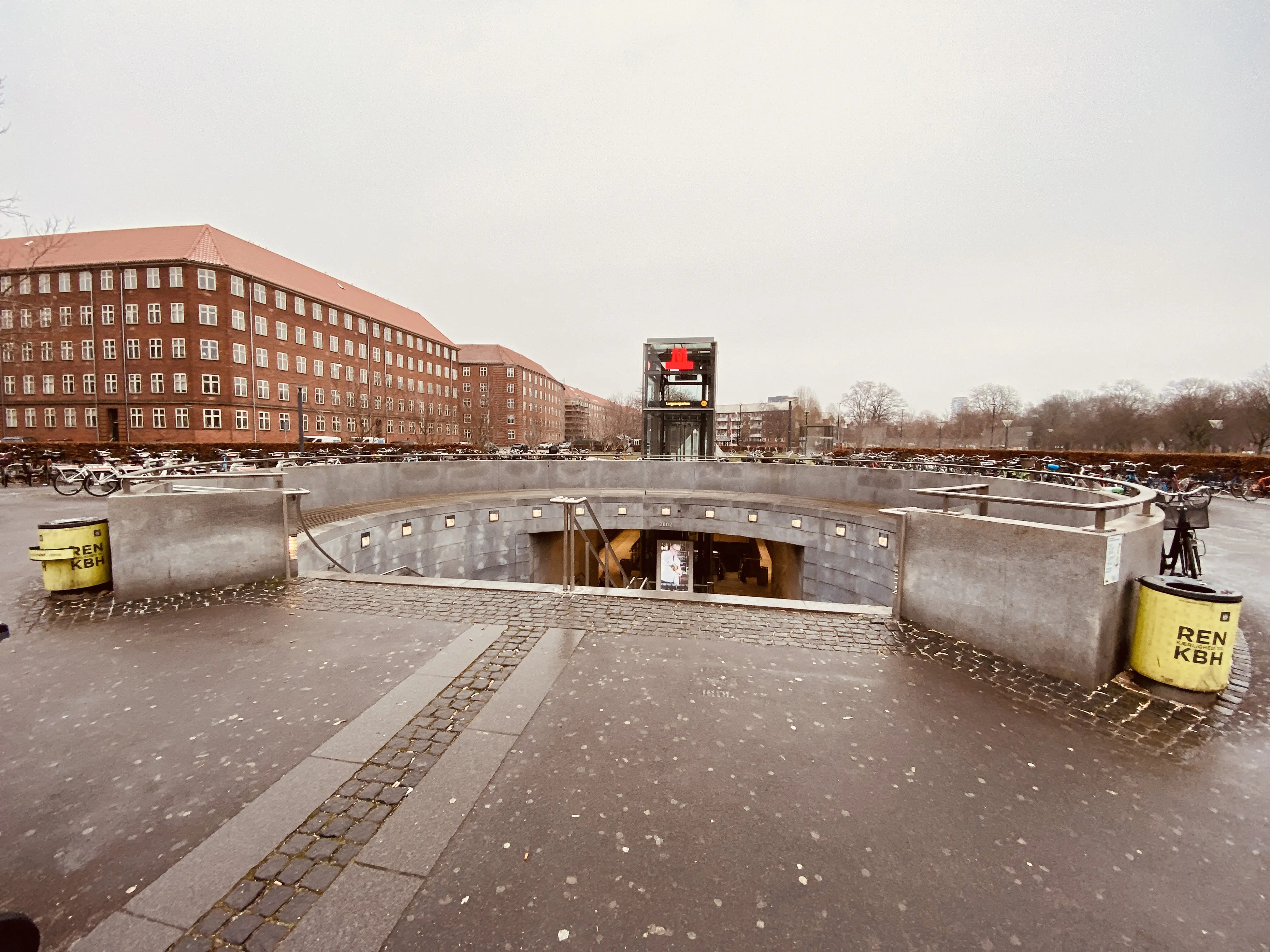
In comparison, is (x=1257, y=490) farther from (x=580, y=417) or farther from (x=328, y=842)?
(x=580, y=417)

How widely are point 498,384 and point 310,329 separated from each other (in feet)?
150

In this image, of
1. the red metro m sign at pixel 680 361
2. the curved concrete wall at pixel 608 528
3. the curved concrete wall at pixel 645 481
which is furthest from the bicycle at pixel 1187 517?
the red metro m sign at pixel 680 361

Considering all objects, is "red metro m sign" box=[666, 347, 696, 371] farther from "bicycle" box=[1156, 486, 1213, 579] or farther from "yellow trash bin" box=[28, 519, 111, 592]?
"yellow trash bin" box=[28, 519, 111, 592]

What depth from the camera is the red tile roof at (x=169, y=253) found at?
4512 cm

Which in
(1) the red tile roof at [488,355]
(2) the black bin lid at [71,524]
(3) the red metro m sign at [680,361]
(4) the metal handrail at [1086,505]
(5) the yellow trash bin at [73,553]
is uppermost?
(1) the red tile roof at [488,355]

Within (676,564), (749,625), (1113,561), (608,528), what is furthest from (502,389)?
(1113,561)

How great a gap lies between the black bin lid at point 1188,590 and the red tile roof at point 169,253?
59136 millimetres

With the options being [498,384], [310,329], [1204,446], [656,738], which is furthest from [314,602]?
[498,384]

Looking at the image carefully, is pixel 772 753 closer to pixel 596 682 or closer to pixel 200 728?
pixel 596 682

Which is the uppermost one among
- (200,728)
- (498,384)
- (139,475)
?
(498,384)

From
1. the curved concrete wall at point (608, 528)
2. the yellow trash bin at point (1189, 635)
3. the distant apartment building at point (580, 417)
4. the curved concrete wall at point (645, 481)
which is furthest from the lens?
the distant apartment building at point (580, 417)

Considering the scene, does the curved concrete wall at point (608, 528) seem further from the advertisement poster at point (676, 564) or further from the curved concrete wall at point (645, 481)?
the advertisement poster at point (676, 564)

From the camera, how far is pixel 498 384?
99438mm

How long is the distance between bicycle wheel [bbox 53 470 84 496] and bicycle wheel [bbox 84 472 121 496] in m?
0.19
